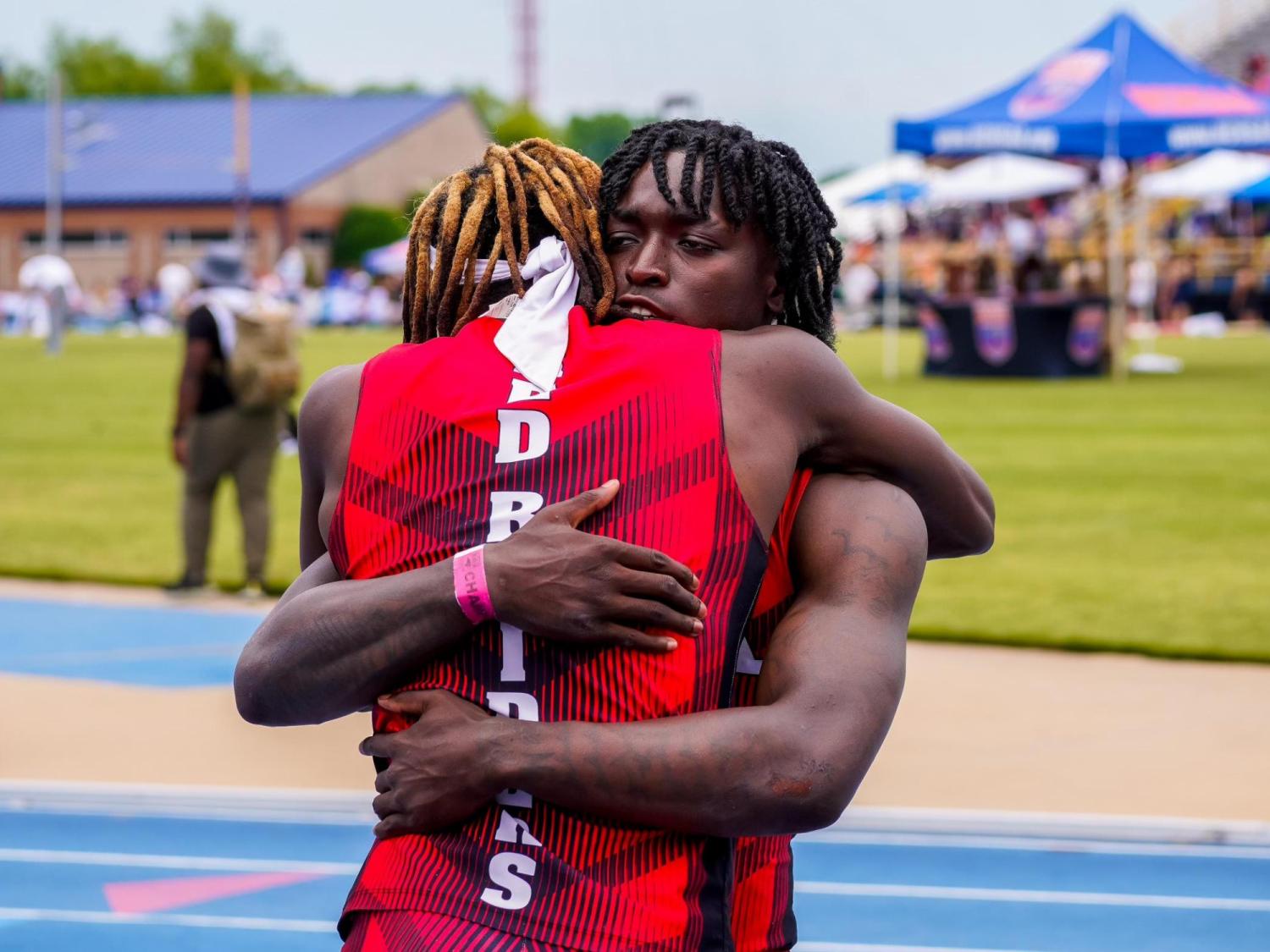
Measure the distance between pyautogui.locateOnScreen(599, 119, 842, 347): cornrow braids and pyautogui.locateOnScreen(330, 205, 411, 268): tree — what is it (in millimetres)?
63602

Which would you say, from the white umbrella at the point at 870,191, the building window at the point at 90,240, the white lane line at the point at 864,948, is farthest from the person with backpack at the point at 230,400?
the building window at the point at 90,240

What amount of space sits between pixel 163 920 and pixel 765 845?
3.15 meters

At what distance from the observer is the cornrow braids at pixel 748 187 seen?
2223 millimetres

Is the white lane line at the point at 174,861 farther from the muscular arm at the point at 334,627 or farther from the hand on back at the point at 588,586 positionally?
the hand on back at the point at 588,586

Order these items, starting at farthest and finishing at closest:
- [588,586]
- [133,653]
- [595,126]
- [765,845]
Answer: [595,126] < [133,653] < [765,845] < [588,586]

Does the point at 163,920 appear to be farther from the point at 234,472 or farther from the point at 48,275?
the point at 48,275

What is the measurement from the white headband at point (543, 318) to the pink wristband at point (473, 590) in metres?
0.21

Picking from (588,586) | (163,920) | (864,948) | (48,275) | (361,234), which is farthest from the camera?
(361,234)

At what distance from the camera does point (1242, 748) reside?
6.54 metres

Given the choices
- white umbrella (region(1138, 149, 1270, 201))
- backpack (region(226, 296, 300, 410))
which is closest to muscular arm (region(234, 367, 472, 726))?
backpack (region(226, 296, 300, 410))

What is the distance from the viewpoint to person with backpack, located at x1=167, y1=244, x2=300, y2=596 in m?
9.52

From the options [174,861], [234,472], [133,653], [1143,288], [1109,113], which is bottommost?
[1143,288]

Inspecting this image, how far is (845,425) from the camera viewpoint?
7.01 feet

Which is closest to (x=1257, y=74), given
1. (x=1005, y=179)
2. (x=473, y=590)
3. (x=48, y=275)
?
(x=1005, y=179)
